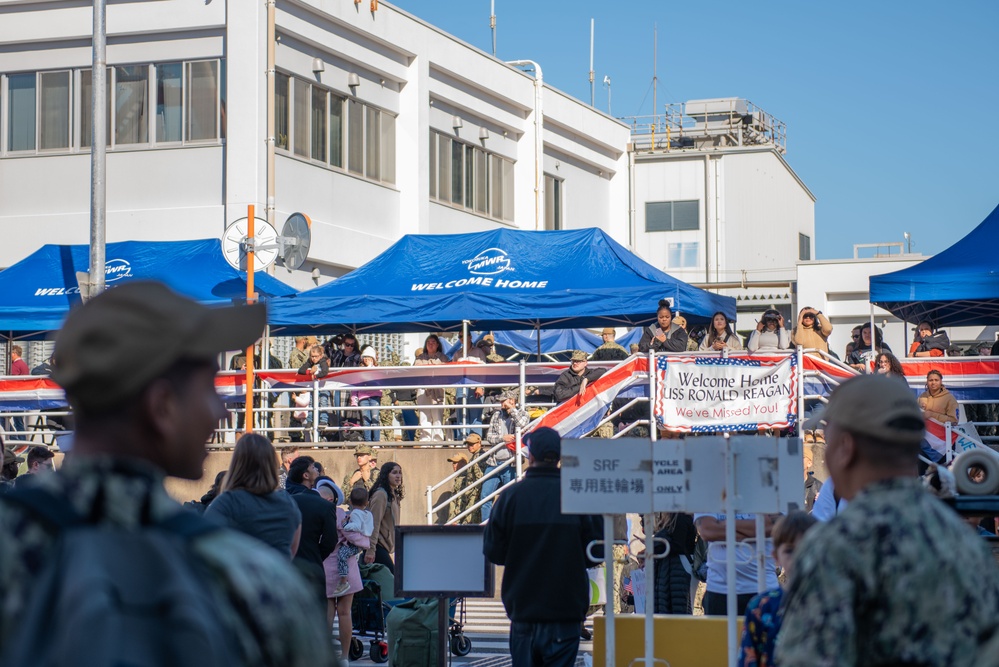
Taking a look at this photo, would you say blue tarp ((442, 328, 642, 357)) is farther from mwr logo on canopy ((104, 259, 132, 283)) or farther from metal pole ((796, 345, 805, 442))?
metal pole ((796, 345, 805, 442))

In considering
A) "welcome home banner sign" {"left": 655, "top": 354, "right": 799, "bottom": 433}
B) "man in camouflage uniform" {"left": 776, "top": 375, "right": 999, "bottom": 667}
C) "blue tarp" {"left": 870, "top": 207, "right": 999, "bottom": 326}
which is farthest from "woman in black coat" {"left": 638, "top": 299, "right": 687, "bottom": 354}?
"man in camouflage uniform" {"left": 776, "top": 375, "right": 999, "bottom": 667}

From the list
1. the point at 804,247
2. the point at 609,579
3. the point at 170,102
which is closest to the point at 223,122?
the point at 170,102

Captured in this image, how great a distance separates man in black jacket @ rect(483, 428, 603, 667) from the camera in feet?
27.5

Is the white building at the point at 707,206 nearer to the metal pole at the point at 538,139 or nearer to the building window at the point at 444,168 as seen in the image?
the metal pole at the point at 538,139

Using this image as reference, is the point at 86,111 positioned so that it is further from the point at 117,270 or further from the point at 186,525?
the point at 186,525

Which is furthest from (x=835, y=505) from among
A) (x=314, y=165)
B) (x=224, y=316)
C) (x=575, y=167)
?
(x=575, y=167)

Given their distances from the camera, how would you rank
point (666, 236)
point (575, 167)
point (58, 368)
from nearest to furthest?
point (58, 368) → point (575, 167) → point (666, 236)

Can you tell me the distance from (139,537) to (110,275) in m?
22.3

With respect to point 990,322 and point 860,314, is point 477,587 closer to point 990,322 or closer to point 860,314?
point 990,322

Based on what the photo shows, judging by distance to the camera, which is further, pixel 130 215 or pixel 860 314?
pixel 860 314

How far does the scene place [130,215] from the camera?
28.7m

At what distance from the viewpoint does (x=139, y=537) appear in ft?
7.04

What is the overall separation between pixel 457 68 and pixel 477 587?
25.4 m

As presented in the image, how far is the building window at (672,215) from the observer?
4644cm
